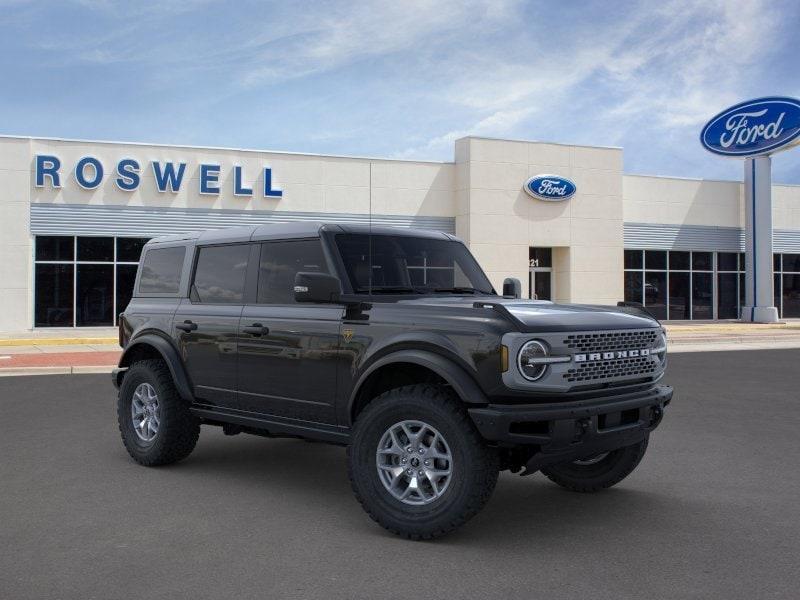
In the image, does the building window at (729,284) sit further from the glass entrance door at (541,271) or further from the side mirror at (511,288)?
the side mirror at (511,288)

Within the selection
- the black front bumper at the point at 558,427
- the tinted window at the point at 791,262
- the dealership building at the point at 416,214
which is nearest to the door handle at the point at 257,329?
the black front bumper at the point at 558,427

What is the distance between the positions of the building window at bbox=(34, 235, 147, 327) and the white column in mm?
23873

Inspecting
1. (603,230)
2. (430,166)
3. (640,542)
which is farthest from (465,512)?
(603,230)

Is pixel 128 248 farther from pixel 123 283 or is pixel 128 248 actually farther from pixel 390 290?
pixel 390 290

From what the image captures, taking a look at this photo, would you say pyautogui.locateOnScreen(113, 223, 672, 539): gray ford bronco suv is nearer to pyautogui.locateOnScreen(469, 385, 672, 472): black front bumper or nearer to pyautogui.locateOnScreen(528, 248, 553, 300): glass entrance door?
pyautogui.locateOnScreen(469, 385, 672, 472): black front bumper

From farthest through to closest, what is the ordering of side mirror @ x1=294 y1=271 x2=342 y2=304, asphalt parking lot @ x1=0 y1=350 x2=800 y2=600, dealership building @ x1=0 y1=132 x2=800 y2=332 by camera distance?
dealership building @ x1=0 y1=132 x2=800 y2=332 < side mirror @ x1=294 y1=271 x2=342 y2=304 < asphalt parking lot @ x1=0 y1=350 x2=800 y2=600

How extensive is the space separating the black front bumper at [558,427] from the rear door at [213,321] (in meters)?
2.43

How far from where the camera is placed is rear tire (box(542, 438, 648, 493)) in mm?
6102

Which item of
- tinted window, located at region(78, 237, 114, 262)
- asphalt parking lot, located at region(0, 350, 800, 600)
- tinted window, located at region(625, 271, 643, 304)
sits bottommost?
asphalt parking lot, located at region(0, 350, 800, 600)

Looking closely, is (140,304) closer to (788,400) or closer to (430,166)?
(788,400)

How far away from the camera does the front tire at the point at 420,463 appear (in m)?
4.82

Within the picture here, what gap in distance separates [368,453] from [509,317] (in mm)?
1267

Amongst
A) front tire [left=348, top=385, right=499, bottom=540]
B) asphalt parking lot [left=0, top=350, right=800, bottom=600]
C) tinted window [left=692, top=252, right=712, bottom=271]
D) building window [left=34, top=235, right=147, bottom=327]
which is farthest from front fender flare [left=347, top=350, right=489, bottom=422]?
tinted window [left=692, top=252, right=712, bottom=271]

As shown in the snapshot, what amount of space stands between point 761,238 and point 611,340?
103 feet
